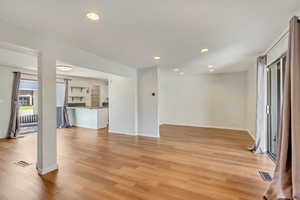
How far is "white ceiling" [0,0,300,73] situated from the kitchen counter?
13.0 feet

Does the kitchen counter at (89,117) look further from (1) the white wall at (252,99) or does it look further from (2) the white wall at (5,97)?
(1) the white wall at (252,99)

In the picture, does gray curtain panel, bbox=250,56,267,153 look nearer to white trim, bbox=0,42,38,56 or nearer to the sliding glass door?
the sliding glass door

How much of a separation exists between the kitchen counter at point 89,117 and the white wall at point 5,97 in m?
2.36

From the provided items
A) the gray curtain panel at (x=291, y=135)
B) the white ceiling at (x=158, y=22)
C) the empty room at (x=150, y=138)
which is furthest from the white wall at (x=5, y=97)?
the gray curtain panel at (x=291, y=135)

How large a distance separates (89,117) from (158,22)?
5.76 meters

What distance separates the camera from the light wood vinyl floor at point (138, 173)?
6.81 ft

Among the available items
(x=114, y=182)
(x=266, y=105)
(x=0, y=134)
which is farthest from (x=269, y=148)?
(x=0, y=134)

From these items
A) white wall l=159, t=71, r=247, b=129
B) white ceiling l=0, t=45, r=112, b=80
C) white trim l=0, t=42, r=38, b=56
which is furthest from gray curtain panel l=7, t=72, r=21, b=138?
white wall l=159, t=71, r=247, b=129

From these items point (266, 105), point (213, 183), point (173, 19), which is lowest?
point (213, 183)

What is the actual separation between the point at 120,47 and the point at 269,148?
4.29m

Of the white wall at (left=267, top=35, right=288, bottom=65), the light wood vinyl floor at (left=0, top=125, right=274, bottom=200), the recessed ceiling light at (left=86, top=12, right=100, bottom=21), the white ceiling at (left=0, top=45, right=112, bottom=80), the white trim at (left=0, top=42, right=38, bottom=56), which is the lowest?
the light wood vinyl floor at (left=0, top=125, right=274, bottom=200)

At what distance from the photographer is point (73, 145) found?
4246 mm

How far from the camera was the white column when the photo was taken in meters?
2.61

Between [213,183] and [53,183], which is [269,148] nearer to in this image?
[213,183]
